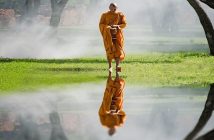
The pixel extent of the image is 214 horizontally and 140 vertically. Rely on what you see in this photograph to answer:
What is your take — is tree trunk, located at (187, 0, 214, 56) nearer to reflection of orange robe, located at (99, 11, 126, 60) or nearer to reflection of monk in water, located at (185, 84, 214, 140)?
reflection of orange robe, located at (99, 11, 126, 60)

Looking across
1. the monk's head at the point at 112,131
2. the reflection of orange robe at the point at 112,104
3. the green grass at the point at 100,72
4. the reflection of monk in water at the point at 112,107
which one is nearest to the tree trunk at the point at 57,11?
the green grass at the point at 100,72

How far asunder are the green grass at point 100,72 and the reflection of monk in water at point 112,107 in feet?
4.42

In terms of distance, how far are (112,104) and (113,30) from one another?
7.04 meters

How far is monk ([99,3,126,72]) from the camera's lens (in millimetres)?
19891

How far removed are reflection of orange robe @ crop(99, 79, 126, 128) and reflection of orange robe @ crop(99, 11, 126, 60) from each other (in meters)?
2.57

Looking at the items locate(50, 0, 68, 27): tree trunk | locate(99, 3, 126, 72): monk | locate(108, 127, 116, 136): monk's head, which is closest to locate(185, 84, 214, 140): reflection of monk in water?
locate(108, 127, 116, 136): monk's head

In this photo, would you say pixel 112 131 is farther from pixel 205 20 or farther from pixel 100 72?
pixel 205 20

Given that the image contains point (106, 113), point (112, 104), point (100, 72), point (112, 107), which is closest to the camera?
point (106, 113)

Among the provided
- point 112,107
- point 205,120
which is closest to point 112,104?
point 112,107

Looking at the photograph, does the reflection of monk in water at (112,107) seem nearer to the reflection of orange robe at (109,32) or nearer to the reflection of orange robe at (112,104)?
the reflection of orange robe at (112,104)

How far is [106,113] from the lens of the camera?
12.1 m

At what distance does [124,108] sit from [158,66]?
9851 millimetres

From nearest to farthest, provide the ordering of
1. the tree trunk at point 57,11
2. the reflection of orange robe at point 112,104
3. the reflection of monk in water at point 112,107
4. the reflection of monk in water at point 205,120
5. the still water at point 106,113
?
the reflection of monk in water at point 205,120, the still water at point 106,113, the reflection of monk in water at point 112,107, the reflection of orange robe at point 112,104, the tree trunk at point 57,11

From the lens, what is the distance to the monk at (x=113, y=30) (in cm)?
1989
